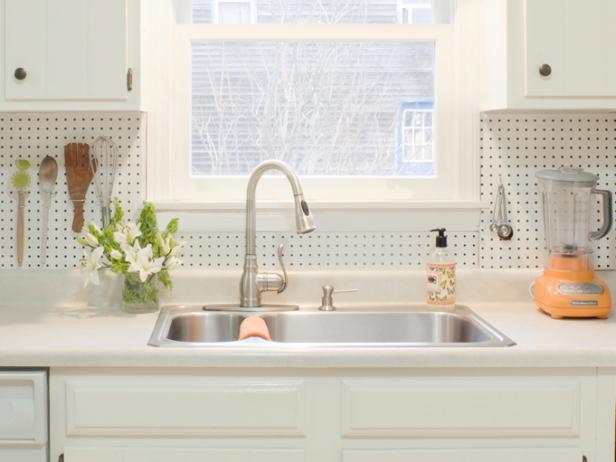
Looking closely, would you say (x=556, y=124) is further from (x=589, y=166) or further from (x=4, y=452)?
(x=4, y=452)

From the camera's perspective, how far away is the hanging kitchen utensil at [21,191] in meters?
2.52

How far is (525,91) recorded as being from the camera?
2270 millimetres

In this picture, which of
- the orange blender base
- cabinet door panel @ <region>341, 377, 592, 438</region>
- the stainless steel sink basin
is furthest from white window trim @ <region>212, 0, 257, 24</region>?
cabinet door panel @ <region>341, 377, 592, 438</region>

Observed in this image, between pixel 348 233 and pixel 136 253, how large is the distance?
63cm

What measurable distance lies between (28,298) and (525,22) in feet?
5.20

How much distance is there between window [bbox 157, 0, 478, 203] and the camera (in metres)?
2.66

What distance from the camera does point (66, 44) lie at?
2244 mm

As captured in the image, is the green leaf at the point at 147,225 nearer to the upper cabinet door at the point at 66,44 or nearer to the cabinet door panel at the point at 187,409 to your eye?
the upper cabinet door at the point at 66,44

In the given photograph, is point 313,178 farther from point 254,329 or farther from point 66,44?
point 66,44

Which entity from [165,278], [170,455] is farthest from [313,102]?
[170,455]

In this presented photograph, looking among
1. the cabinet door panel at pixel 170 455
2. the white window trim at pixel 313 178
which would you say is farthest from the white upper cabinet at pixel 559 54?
the cabinet door panel at pixel 170 455

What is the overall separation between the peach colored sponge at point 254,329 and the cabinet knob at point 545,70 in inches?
38.2

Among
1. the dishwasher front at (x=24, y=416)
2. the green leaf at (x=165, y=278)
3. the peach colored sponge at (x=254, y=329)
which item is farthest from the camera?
the green leaf at (x=165, y=278)

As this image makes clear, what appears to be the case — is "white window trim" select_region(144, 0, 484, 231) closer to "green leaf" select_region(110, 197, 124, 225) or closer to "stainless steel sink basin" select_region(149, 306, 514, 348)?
"green leaf" select_region(110, 197, 124, 225)
